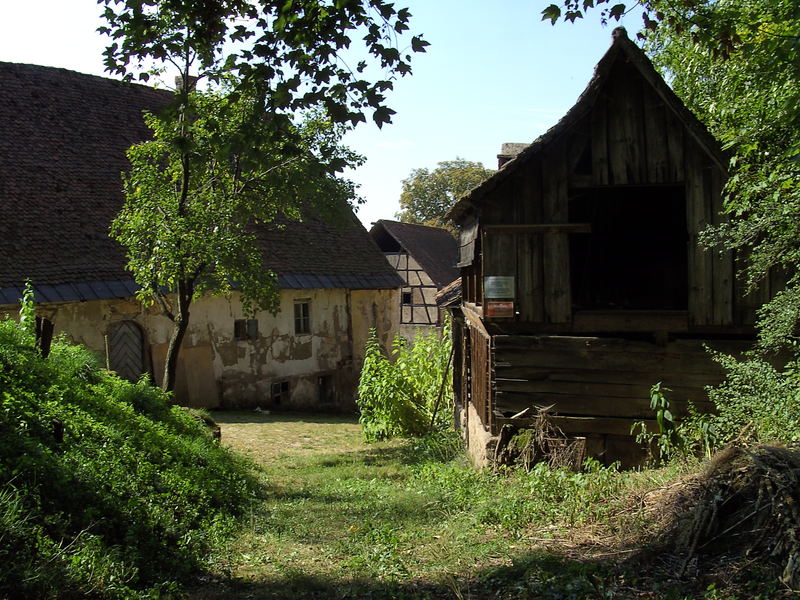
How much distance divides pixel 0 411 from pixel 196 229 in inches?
216

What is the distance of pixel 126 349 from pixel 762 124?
558 inches

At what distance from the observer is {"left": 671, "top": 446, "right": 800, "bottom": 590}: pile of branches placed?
5.00 metres

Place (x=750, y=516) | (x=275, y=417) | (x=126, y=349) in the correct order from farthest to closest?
(x=275, y=417)
(x=126, y=349)
(x=750, y=516)

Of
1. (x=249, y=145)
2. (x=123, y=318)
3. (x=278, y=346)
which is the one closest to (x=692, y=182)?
(x=249, y=145)

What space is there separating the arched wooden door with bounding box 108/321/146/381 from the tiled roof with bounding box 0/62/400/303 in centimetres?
110

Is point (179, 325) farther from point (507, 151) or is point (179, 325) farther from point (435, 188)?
point (435, 188)

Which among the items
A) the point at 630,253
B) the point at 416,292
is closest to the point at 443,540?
the point at 630,253

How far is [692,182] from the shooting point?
9461 mm

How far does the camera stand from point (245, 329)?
2039 cm

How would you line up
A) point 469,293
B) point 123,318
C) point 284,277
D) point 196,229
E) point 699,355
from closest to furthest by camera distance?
point 699,355 < point 196,229 < point 469,293 < point 123,318 < point 284,277

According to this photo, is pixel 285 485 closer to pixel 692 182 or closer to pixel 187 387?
pixel 692 182

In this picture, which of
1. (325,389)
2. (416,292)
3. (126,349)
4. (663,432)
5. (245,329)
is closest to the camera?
(663,432)

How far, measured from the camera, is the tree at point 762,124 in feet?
22.7

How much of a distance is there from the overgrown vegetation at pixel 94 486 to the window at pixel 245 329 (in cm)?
1017
